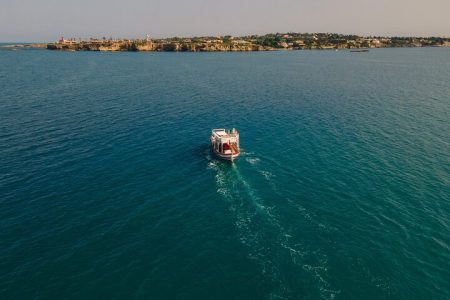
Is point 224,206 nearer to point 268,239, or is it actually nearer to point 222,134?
point 268,239

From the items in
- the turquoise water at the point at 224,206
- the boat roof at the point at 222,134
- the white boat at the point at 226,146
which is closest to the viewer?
the turquoise water at the point at 224,206

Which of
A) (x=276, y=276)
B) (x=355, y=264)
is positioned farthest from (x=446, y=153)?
(x=276, y=276)

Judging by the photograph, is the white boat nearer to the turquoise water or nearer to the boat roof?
the boat roof

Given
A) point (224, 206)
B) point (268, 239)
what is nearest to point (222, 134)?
point (224, 206)

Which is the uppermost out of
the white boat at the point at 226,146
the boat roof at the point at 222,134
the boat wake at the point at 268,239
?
the boat roof at the point at 222,134

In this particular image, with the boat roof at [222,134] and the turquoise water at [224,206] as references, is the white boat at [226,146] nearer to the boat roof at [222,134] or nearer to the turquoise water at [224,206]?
the boat roof at [222,134]

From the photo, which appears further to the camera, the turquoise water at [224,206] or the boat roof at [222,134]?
the boat roof at [222,134]

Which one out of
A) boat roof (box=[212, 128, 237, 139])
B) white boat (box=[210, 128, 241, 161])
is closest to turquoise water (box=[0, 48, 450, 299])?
white boat (box=[210, 128, 241, 161])

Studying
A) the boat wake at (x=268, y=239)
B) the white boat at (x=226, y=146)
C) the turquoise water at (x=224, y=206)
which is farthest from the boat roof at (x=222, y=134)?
the boat wake at (x=268, y=239)
